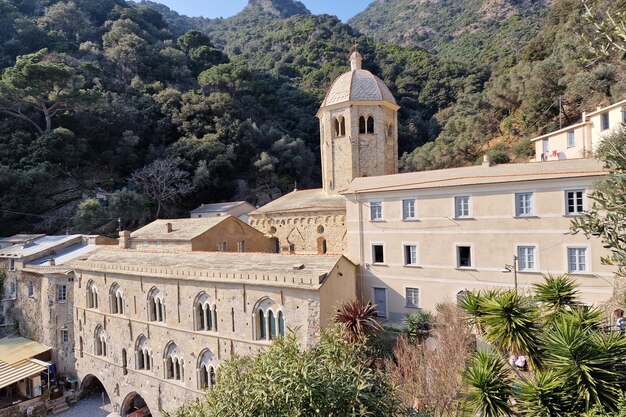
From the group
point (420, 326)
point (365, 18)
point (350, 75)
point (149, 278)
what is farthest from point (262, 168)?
point (365, 18)

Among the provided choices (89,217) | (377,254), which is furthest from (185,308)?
(89,217)

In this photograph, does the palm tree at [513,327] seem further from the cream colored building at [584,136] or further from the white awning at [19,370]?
the white awning at [19,370]

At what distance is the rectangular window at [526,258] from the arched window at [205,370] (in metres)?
16.6

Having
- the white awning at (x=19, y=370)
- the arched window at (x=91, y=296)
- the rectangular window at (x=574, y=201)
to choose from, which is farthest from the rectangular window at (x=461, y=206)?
the white awning at (x=19, y=370)

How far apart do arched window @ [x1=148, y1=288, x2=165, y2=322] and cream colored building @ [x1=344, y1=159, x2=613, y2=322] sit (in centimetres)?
→ 1150

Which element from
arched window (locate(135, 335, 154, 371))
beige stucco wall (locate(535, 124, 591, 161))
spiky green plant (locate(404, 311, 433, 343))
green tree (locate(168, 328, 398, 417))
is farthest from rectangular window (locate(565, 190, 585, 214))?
arched window (locate(135, 335, 154, 371))

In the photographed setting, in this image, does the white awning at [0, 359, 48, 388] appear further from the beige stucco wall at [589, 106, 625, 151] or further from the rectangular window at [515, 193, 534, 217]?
the beige stucco wall at [589, 106, 625, 151]

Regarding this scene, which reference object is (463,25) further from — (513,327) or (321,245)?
(513,327)

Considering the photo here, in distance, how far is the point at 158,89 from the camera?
66.9 metres

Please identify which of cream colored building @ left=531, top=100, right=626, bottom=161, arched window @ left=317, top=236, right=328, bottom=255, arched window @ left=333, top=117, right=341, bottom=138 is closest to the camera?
cream colored building @ left=531, top=100, right=626, bottom=161

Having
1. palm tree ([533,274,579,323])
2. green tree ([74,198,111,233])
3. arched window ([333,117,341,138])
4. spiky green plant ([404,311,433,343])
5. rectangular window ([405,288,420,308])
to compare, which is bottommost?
spiky green plant ([404,311,433,343])

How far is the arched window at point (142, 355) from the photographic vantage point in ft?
82.0

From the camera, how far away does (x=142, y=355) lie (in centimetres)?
2539

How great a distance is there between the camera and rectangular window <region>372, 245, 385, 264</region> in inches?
918
